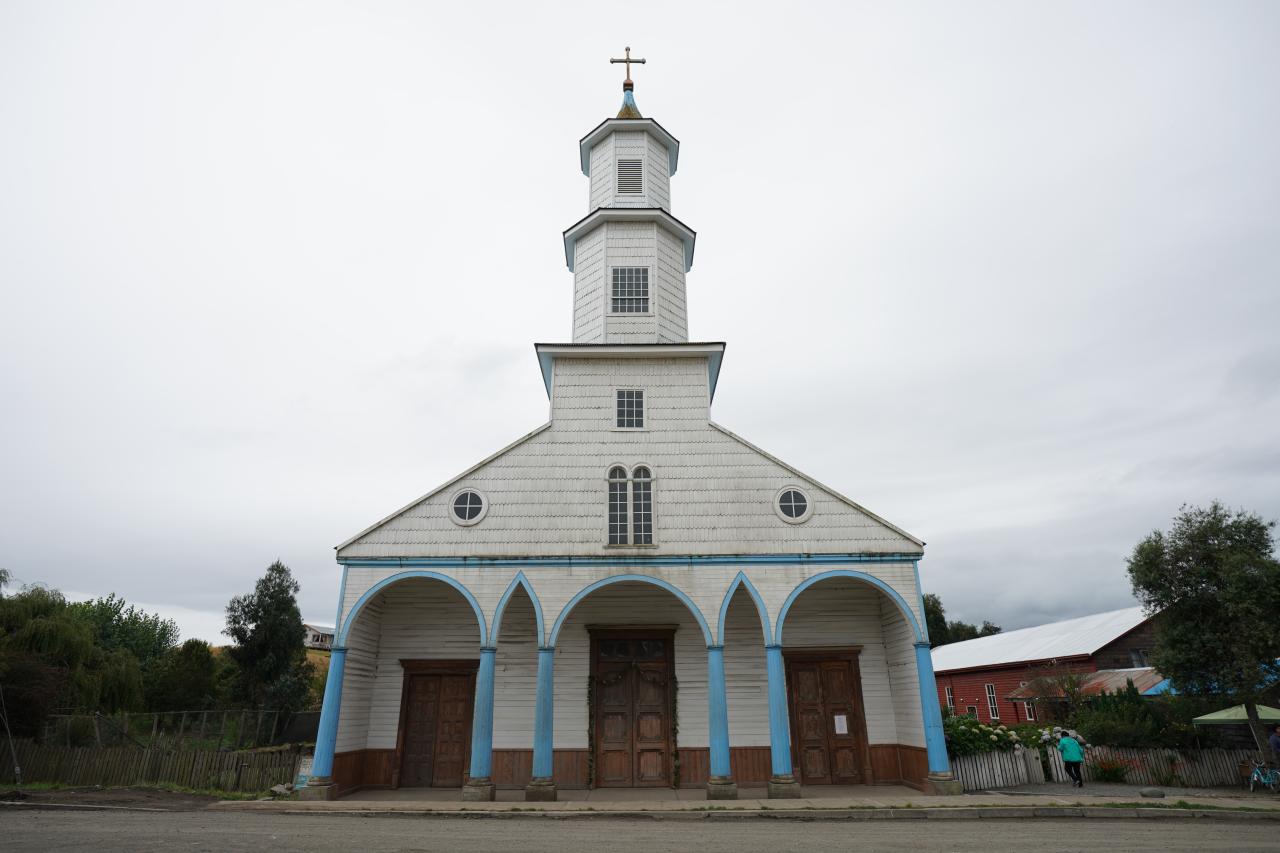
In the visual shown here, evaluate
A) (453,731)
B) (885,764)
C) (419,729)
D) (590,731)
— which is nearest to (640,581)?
(590,731)

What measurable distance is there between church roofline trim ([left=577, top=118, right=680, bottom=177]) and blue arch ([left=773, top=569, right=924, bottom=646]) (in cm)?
1281

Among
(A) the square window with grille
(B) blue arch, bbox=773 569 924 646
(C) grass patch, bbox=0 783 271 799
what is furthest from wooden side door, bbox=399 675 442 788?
(A) the square window with grille

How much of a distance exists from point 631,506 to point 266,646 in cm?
2326

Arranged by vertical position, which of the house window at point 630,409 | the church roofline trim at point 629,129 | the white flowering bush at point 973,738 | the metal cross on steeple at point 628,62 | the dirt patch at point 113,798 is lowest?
the dirt patch at point 113,798

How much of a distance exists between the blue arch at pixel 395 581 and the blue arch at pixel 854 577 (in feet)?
20.3

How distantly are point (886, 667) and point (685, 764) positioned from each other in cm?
523

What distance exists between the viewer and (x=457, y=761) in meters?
15.8

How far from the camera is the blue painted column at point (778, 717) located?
45.6ft

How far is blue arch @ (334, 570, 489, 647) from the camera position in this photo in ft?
47.7

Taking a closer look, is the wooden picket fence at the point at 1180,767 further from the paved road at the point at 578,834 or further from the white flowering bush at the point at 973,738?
the paved road at the point at 578,834

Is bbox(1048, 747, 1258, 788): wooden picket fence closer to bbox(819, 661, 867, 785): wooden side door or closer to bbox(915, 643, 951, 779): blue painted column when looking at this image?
bbox(915, 643, 951, 779): blue painted column

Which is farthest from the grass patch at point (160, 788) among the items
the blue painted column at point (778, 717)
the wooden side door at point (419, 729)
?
the blue painted column at point (778, 717)

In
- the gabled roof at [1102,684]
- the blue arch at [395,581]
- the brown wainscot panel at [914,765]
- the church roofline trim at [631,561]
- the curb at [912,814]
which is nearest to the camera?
the curb at [912,814]

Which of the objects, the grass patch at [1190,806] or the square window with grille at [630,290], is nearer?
the grass patch at [1190,806]
